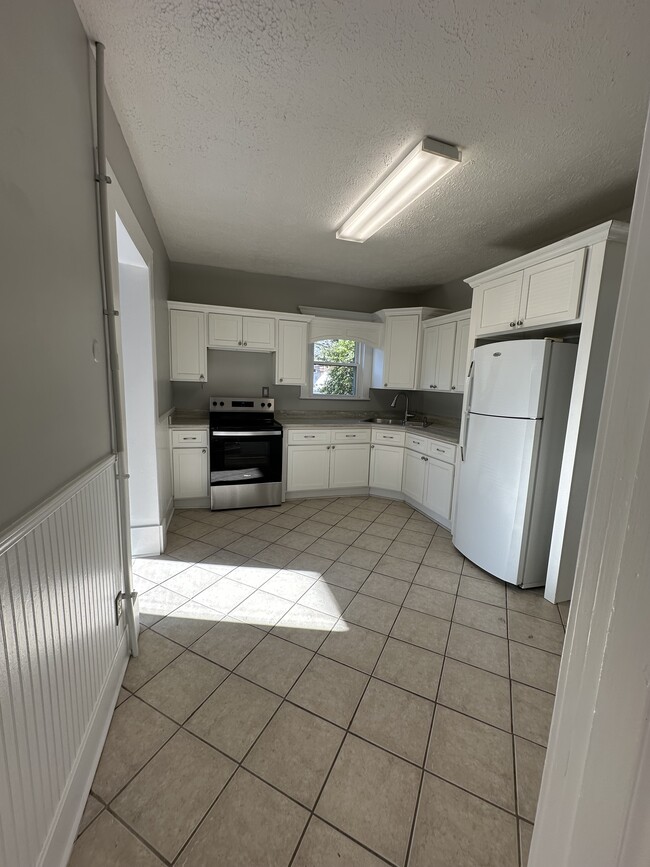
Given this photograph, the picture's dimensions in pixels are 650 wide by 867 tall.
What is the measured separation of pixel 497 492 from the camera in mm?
2520

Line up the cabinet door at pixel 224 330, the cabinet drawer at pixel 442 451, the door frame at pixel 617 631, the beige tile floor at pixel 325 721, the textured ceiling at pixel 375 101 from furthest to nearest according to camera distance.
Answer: the cabinet door at pixel 224 330
the cabinet drawer at pixel 442 451
the textured ceiling at pixel 375 101
the beige tile floor at pixel 325 721
the door frame at pixel 617 631

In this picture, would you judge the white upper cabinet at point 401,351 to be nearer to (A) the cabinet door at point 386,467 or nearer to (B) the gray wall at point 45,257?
(A) the cabinet door at point 386,467

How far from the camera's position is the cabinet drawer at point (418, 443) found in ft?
12.0

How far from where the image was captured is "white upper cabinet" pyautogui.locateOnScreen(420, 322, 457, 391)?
373 centimetres

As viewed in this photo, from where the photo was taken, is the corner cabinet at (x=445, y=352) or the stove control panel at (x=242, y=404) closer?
the corner cabinet at (x=445, y=352)

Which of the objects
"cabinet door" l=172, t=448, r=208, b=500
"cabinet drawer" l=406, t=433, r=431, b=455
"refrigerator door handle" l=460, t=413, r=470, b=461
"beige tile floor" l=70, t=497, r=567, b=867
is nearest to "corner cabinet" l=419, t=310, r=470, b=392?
"cabinet drawer" l=406, t=433, r=431, b=455

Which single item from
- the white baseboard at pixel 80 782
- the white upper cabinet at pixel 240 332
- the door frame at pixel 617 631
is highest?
the white upper cabinet at pixel 240 332

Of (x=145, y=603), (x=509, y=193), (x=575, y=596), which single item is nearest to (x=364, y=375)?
(x=509, y=193)

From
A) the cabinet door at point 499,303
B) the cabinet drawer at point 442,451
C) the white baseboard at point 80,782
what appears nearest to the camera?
the white baseboard at point 80,782

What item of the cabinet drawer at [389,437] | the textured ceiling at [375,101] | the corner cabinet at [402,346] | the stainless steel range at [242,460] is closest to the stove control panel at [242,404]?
the stainless steel range at [242,460]

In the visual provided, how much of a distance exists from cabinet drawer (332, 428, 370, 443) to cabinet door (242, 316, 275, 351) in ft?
4.09

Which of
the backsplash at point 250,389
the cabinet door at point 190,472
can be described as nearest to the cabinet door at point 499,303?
the backsplash at point 250,389

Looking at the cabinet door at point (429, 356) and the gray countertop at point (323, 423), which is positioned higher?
the cabinet door at point (429, 356)

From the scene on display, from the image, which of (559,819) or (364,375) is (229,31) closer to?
(559,819)
